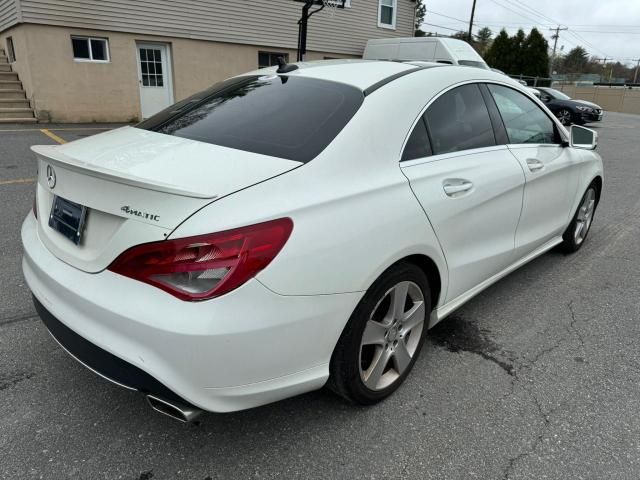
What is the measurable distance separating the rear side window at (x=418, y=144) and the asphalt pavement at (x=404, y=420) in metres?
1.20

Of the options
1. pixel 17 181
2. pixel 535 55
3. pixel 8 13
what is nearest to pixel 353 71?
pixel 17 181

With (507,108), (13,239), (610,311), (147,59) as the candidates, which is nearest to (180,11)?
(147,59)

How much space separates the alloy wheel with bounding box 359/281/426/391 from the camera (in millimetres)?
2346

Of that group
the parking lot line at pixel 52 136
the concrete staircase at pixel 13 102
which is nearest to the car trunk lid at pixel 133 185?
the parking lot line at pixel 52 136

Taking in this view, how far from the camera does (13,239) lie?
14.7 feet

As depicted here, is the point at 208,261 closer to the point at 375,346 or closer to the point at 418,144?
the point at 375,346

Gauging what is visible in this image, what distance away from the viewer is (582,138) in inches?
166

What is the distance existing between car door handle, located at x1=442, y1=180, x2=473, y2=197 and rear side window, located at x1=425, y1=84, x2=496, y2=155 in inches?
7.2

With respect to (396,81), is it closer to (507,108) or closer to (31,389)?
(507,108)

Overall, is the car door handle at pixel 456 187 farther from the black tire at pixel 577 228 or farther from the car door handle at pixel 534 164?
the black tire at pixel 577 228

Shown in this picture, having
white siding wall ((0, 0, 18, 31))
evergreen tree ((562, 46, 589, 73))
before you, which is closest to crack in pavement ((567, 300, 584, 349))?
white siding wall ((0, 0, 18, 31))

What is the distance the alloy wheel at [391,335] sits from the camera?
2.35m

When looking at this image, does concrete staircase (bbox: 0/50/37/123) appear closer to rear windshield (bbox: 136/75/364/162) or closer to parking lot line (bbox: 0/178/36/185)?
parking lot line (bbox: 0/178/36/185)

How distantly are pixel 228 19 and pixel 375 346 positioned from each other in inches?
561
